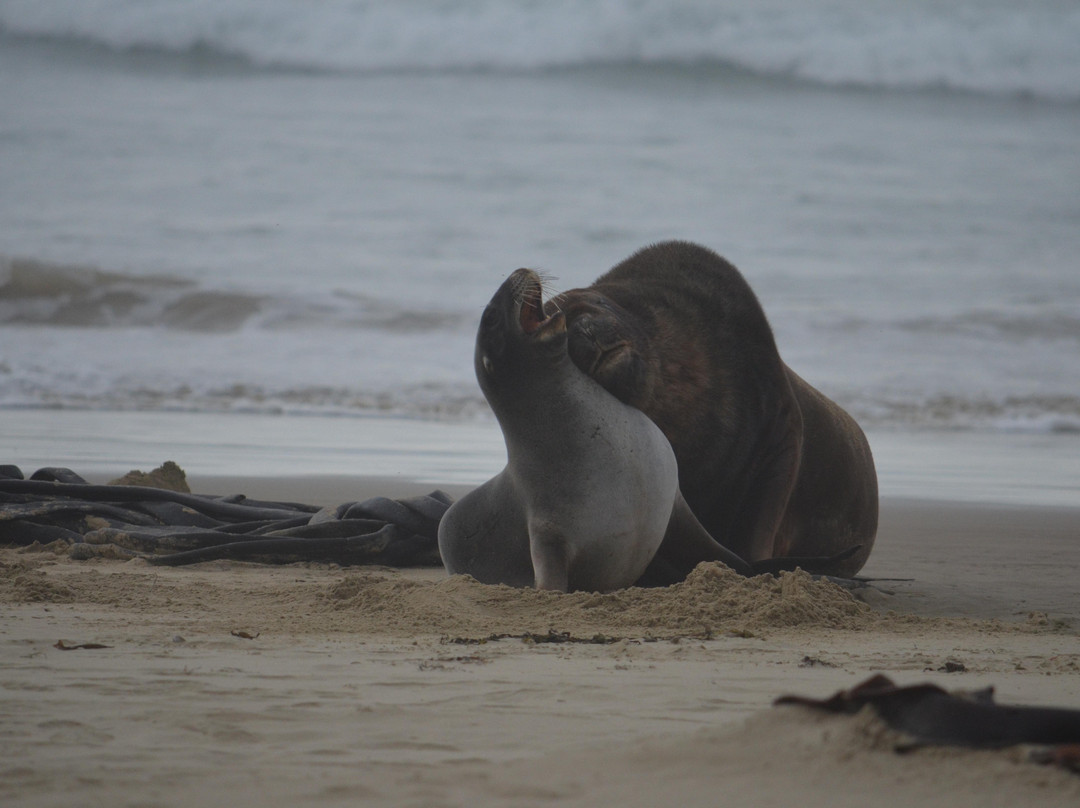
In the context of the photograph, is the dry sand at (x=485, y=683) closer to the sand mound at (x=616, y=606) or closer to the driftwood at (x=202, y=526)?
the sand mound at (x=616, y=606)

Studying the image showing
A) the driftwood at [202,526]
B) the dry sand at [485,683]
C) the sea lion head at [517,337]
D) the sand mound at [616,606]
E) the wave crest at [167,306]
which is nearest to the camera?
the dry sand at [485,683]

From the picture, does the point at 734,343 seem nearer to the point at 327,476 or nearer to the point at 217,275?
the point at 327,476

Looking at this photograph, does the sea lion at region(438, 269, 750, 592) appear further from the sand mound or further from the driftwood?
the driftwood

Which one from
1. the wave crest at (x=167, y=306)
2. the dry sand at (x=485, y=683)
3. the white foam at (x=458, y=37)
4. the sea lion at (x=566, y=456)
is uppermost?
the white foam at (x=458, y=37)

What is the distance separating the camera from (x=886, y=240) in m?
23.3

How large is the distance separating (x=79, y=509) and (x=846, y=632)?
3388 millimetres

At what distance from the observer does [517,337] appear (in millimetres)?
4055

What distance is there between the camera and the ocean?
479 inches

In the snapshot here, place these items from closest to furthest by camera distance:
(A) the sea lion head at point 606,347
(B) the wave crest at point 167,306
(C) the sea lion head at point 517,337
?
1. (C) the sea lion head at point 517,337
2. (A) the sea lion head at point 606,347
3. (B) the wave crest at point 167,306

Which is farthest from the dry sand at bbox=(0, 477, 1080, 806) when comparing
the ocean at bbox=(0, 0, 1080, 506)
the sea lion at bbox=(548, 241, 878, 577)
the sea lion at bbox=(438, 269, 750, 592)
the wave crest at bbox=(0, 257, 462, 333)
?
the wave crest at bbox=(0, 257, 462, 333)

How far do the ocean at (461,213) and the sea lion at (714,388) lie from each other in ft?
10.6

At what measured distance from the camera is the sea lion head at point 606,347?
419 cm

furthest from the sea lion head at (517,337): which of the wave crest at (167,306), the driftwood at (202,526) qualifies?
the wave crest at (167,306)

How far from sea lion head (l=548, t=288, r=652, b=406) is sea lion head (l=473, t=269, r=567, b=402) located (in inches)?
4.2
